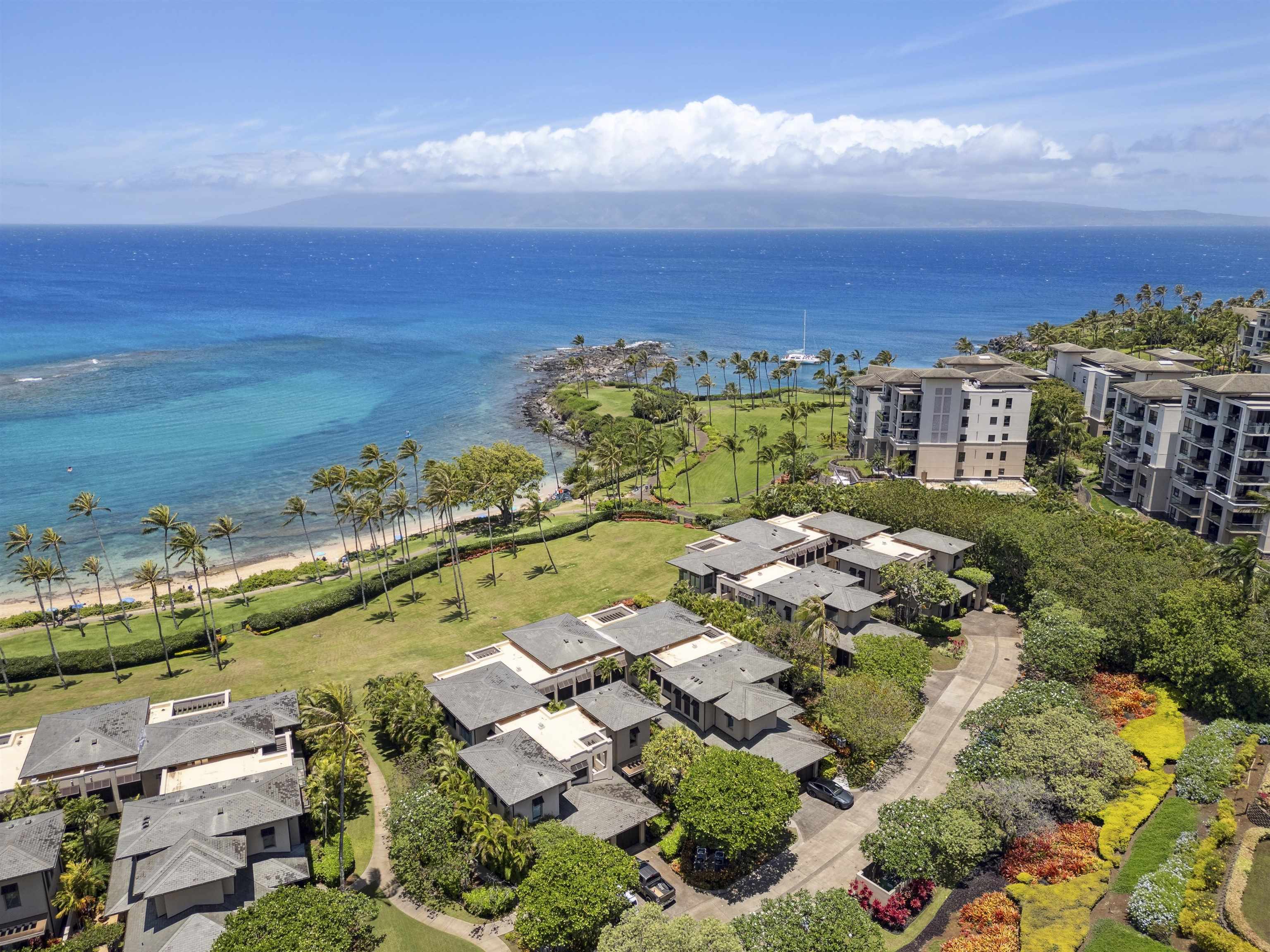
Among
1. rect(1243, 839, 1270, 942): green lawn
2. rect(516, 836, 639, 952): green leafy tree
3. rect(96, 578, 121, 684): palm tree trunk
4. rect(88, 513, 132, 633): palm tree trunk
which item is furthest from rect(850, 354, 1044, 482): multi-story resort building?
rect(88, 513, 132, 633): palm tree trunk

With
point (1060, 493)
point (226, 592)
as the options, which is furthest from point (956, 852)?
point (226, 592)

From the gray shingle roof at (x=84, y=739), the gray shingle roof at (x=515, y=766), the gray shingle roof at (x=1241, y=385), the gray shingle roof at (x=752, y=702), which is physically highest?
the gray shingle roof at (x=1241, y=385)

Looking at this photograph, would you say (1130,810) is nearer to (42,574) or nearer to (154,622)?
(154,622)

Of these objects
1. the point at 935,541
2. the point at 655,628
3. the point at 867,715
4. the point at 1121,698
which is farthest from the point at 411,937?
the point at 935,541

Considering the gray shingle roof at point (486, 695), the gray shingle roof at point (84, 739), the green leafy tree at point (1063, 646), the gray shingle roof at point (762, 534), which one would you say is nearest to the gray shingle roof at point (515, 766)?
the gray shingle roof at point (486, 695)

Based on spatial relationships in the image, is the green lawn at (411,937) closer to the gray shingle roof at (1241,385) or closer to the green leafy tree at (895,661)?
the green leafy tree at (895,661)
